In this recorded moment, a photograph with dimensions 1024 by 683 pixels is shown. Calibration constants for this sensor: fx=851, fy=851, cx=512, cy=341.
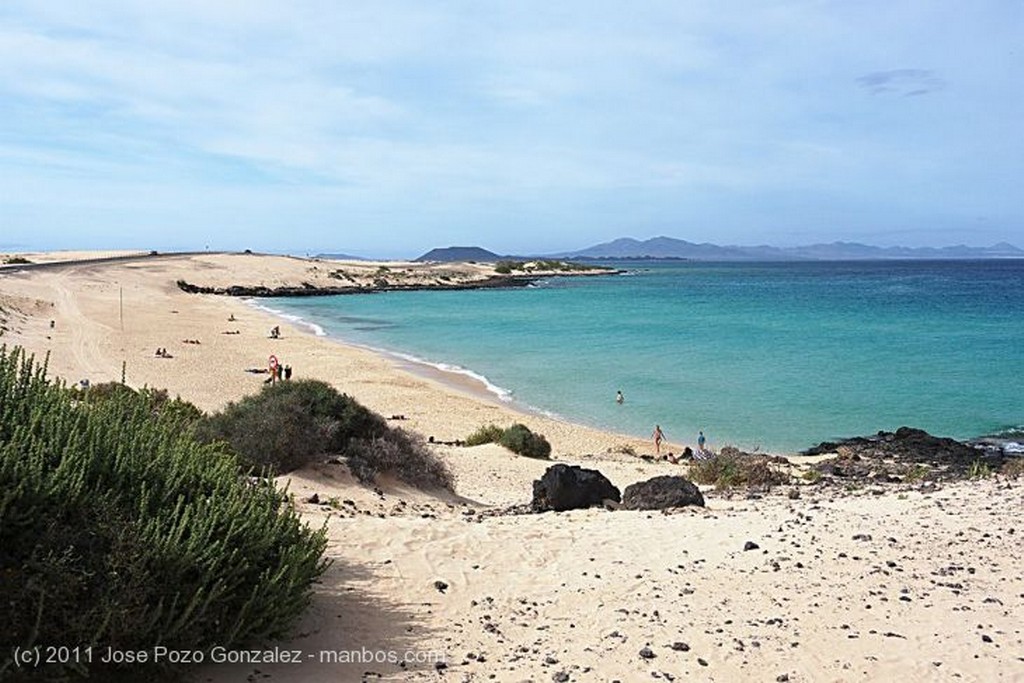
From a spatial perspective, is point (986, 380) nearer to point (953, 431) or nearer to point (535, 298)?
point (953, 431)

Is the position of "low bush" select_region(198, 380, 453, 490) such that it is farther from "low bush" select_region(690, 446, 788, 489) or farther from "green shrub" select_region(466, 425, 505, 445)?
"green shrub" select_region(466, 425, 505, 445)

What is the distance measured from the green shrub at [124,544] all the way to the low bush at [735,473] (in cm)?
876

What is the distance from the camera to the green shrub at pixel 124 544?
15.4ft

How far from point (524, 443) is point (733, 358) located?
842 inches

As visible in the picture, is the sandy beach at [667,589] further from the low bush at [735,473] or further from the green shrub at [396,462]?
the low bush at [735,473]

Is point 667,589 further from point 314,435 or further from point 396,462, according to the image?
point 314,435

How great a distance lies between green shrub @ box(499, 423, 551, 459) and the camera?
18156 millimetres

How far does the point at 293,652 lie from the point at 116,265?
270 feet

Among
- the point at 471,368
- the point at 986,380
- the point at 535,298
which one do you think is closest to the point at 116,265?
the point at 535,298

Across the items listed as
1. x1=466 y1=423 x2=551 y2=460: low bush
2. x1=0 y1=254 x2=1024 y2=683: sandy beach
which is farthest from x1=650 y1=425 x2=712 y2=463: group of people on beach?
x1=0 y1=254 x2=1024 y2=683: sandy beach

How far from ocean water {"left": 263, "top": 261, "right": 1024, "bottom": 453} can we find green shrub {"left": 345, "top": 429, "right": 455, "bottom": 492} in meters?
10.6

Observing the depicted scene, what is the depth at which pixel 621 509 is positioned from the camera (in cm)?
1033

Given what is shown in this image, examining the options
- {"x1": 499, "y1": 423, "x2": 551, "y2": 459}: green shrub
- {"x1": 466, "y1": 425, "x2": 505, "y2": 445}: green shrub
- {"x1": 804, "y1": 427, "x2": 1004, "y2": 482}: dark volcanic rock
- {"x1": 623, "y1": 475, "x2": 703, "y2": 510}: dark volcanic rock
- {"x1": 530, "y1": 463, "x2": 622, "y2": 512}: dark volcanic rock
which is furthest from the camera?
{"x1": 466, "y1": 425, "x2": 505, "y2": 445}: green shrub

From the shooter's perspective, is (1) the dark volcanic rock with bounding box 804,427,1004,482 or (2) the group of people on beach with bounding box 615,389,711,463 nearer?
(1) the dark volcanic rock with bounding box 804,427,1004,482
